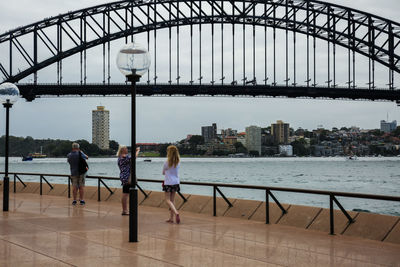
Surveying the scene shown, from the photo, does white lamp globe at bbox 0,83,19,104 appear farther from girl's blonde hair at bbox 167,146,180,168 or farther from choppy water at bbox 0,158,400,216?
choppy water at bbox 0,158,400,216

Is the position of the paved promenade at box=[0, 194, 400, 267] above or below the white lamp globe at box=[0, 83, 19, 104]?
below

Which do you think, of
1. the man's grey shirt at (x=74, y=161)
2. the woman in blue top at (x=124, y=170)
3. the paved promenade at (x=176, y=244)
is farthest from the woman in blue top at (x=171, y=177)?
the man's grey shirt at (x=74, y=161)

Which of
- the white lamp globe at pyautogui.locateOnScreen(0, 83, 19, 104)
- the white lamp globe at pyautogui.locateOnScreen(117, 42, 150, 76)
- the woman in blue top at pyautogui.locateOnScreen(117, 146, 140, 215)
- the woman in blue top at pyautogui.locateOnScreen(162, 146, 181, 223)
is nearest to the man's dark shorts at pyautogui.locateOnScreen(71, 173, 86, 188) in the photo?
the white lamp globe at pyautogui.locateOnScreen(0, 83, 19, 104)

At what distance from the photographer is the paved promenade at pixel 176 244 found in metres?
6.61

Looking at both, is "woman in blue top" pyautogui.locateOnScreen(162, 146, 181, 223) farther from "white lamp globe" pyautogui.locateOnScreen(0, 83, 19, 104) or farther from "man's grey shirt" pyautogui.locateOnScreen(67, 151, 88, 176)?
"white lamp globe" pyautogui.locateOnScreen(0, 83, 19, 104)

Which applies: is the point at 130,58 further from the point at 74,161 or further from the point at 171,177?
the point at 74,161

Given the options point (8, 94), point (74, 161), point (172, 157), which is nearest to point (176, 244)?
point (172, 157)

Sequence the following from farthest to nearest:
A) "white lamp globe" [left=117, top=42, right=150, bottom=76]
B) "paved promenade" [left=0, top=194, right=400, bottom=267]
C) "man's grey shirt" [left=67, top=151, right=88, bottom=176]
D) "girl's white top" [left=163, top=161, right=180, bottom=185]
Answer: "man's grey shirt" [left=67, top=151, right=88, bottom=176] < "girl's white top" [left=163, top=161, right=180, bottom=185] < "white lamp globe" [left=117, top=42, right=150, bottom=76] < "paved promenade" [left=0, top=194, right=400, bottom=267]

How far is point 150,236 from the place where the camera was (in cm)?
850

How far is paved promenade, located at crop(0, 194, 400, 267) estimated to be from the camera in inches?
260

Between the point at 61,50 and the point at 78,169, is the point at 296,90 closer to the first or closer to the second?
the point at 61,50

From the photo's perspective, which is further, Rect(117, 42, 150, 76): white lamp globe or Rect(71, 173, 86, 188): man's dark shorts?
Rect(71, 173, 86, 188): man's dark shorts

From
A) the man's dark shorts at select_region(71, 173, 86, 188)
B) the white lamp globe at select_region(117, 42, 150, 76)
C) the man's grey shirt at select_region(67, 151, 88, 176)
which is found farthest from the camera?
the man's dark shorts at select_region(71, 173, 86, 188)

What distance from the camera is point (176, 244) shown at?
7785 millimetres
